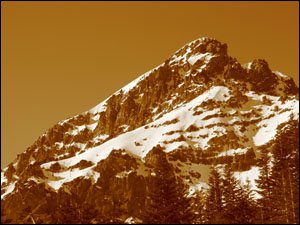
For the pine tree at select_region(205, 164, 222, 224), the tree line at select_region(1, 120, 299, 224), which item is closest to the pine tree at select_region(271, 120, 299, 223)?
the tree line at select_region(1, 120, 299, 224)

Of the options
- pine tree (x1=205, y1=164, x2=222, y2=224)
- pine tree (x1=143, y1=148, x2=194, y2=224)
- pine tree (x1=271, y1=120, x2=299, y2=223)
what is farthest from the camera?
pine tree (x1=205, y1=164, x2=222, y2=224)

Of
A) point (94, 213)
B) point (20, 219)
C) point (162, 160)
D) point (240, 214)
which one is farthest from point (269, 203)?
point (20, 219)

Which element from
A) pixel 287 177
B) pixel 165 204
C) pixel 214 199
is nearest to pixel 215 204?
pixel 214 199

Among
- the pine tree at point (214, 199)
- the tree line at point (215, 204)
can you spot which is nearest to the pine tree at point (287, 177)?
the tree line at point (215, 204)

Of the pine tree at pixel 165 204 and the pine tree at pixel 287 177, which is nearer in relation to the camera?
the pine tree at pixel 165 204

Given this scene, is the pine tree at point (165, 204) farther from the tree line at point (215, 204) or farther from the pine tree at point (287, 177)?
the pine tree at point (287, 177)

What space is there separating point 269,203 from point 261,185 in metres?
7.63

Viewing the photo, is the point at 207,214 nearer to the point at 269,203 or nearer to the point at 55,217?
the point at 269,203

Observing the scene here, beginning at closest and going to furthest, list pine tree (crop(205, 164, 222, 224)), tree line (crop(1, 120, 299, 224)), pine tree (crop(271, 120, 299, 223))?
1. tree line (crop(1, 120, 299, 224))
2. pine tree (crop(271, 120, 299, 223))
3. pine tree (crop(205, 164, 222, 224))

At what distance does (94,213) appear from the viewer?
44.8m

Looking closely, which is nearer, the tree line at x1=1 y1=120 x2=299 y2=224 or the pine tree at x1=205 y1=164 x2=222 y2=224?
the tree line at x1=1 y1=120 x2=299 y2=224

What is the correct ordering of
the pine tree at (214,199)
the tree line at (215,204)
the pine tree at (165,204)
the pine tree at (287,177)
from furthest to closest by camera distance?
the pine tree at (214,199) < the pine tree at (287,177) < the pine tree at (165,204) < the tree line at (215,204)

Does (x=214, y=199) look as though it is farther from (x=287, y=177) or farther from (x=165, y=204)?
(x=165, y=204)

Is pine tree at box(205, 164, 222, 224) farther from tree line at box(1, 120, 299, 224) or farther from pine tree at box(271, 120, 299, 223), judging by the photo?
pine tree at box(271, 120, 299, 223)
